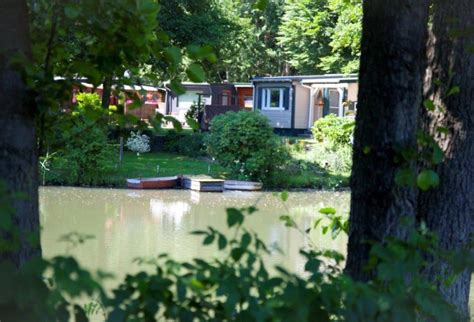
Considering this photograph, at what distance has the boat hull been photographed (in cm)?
2028

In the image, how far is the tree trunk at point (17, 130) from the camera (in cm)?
281

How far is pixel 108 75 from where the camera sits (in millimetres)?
3289

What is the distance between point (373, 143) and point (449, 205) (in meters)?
1.49

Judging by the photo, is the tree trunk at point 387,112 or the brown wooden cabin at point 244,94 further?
the brown wooden cabin at point 244,94

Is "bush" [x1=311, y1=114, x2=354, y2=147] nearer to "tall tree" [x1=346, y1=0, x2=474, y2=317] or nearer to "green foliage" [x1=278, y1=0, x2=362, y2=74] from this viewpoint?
"green foliage" [x1=278, y1=0, x2=362, y2=74]

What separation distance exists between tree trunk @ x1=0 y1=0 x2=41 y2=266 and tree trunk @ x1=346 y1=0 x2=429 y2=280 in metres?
1.31

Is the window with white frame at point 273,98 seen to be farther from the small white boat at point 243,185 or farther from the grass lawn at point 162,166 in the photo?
the small white boat at point 243,185

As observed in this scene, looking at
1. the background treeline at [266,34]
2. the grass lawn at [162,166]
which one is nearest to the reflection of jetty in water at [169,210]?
the grass lawn at [162,166]

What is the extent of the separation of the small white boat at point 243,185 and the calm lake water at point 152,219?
0.56m

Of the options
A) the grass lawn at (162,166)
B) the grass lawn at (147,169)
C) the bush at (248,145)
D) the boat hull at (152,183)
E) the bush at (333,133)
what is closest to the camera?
the boat hull at (152,183)

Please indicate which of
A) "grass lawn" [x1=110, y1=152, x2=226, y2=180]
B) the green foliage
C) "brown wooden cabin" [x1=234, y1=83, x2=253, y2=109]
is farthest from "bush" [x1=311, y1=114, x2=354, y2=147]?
"brown wooden cabin" [x1=234, y1=83, x2=253, y2=109]

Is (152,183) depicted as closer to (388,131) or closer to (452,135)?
(452,135)

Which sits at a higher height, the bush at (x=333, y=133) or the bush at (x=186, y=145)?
the bush at (x=333, y=133)

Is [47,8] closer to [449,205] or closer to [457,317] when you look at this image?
[457,317]
